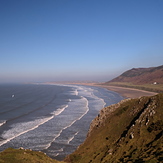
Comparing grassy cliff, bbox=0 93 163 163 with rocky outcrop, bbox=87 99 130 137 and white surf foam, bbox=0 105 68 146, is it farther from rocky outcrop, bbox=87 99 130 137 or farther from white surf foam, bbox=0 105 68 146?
white surf foam, bbox=0 105 68 146

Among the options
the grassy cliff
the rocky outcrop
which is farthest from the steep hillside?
the rocky outcrop

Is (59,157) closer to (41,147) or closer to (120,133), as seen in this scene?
(41,147)

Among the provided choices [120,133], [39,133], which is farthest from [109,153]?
[39,133]

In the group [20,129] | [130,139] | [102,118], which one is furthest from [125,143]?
[20,129]

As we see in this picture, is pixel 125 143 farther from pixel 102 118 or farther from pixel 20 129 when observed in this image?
pixel 20 129

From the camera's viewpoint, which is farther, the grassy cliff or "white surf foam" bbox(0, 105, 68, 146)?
"white surf foam" bbox(0, 105, 68, 146)

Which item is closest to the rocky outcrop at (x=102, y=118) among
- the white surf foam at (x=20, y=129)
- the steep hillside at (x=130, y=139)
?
the steep hillside at (x=130, y=139)

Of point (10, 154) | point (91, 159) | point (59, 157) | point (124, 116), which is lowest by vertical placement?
point (59, 157)

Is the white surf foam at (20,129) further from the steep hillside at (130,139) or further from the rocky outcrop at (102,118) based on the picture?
the steep hillside at (130,139)
